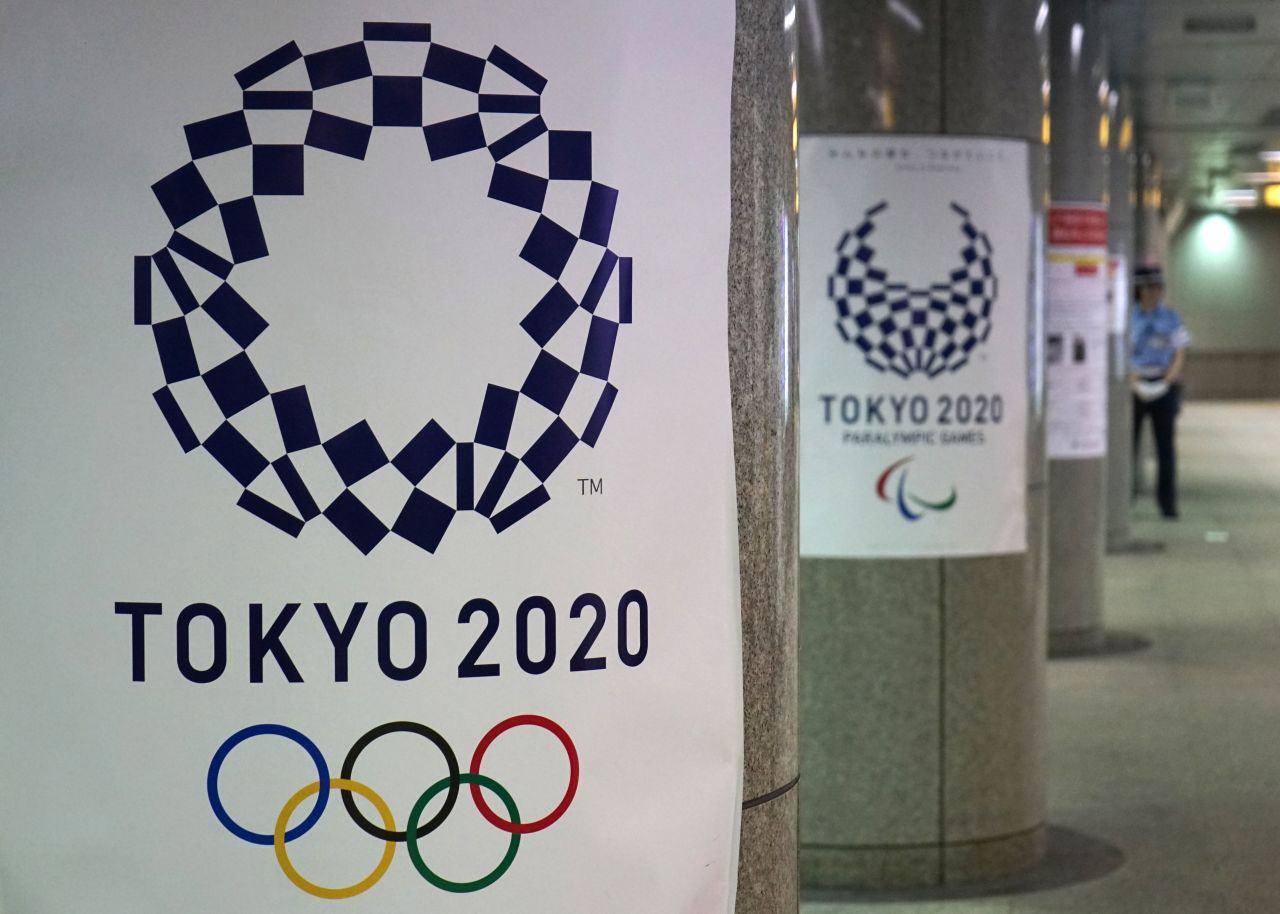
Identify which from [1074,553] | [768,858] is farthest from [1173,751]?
[768,858]

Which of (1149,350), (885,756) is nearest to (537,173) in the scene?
(885,756)

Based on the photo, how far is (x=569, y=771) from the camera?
2324 mm

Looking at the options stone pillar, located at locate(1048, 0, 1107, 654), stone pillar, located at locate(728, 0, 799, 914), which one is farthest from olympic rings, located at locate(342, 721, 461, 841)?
stone pillar, located at locate(1048, 0, 1107, 654)

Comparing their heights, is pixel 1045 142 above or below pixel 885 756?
above

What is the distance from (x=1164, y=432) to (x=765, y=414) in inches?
506

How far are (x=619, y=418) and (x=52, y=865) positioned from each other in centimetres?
90

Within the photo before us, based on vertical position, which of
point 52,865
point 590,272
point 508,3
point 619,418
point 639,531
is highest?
point 508,3

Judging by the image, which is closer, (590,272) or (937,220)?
(590,272)

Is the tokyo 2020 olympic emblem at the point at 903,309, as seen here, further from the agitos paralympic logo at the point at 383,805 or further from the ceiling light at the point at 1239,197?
the ceiling light at the point at 1239,197

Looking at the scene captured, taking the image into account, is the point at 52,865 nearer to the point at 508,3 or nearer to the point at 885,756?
the point at 508,3

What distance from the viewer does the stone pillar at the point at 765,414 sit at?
8.19ft

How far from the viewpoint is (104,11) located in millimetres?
2213

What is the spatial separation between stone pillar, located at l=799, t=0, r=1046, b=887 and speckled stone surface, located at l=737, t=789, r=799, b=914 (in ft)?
8.36

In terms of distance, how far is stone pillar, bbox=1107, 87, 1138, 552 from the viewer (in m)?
13.0
